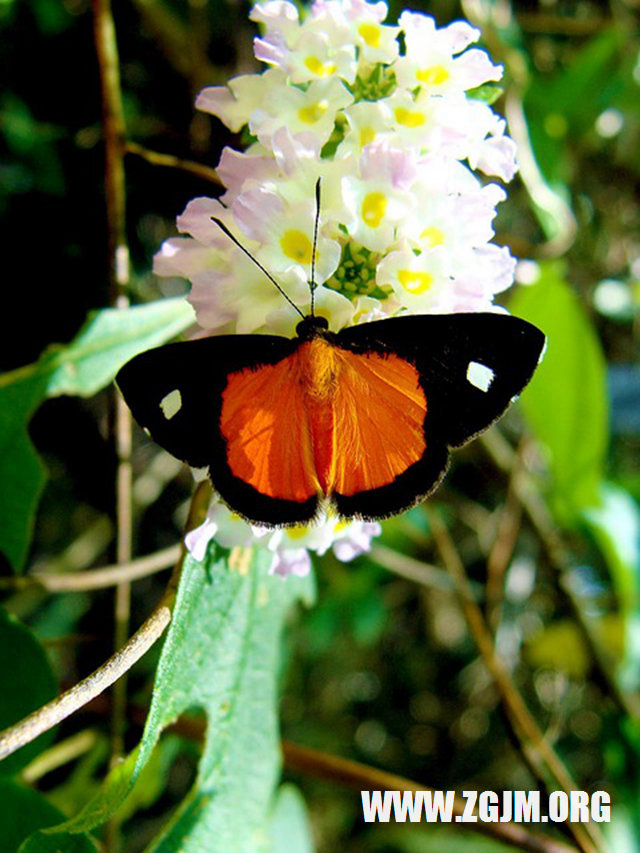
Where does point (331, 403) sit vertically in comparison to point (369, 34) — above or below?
below

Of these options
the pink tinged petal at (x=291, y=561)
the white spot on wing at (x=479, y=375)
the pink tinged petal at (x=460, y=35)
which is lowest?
the pink tinged petal at (x=291, y=561)

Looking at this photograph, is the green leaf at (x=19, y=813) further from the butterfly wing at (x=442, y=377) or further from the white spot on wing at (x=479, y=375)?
the white spot on wing at (x=479, y=375)

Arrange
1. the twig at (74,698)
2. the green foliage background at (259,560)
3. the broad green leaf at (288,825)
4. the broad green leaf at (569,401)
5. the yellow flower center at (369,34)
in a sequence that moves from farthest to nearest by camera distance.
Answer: the broad green leaf at (569,401) < the broad green leaf at (288,825) < the green foliage background at (259,560) < the yellow flower center at (369,34) < the twig at (74,698)

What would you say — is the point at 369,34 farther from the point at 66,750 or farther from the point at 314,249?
the point at 66,750

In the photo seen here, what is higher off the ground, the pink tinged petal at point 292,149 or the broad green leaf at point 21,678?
the pink tinged petal at point 292,149

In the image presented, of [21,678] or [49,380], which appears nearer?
[21,678]

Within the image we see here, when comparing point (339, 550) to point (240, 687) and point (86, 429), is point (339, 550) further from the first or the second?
point (86, 429)

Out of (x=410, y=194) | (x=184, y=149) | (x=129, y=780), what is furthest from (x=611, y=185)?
(x=129, y=780)

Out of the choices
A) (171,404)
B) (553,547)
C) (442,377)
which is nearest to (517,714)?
(553,547)

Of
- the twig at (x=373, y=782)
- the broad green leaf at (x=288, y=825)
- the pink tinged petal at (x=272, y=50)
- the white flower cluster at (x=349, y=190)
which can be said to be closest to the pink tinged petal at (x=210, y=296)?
the white flower cluster at (x=349, y=190)
